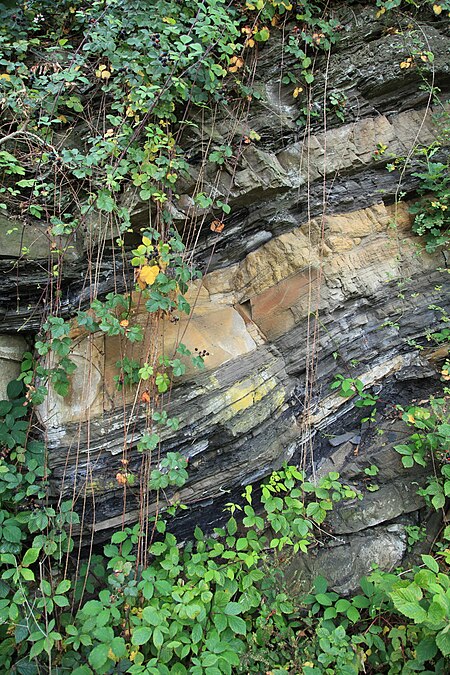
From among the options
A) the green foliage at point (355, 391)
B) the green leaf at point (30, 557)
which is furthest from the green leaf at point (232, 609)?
the green foliage at point (355, 391)

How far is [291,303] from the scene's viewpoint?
105 inches

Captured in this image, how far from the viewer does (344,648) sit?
6.86 feet

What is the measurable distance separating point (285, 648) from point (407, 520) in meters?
1.02

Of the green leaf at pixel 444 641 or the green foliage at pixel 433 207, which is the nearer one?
the green leaf at pixel 444 641

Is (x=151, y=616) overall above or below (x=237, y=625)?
above

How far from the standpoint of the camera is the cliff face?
2.37m

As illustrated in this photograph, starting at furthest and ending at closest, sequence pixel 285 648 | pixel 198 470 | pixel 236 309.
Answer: pixel 236 309 → pixel 198 470 → pixel 285 648

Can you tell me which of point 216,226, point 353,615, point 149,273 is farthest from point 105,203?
point 353,615

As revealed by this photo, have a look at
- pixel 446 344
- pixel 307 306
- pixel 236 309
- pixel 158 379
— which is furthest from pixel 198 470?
pixel 446 344

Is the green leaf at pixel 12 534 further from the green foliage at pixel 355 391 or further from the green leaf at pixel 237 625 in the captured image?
the green foliage at pixel 355 391

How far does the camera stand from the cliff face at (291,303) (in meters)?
2.37

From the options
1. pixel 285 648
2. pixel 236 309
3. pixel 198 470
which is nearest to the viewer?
pixel 285 648

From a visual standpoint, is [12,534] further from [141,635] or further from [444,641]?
[444,641]

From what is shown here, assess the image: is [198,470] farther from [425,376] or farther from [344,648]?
[425,376]
